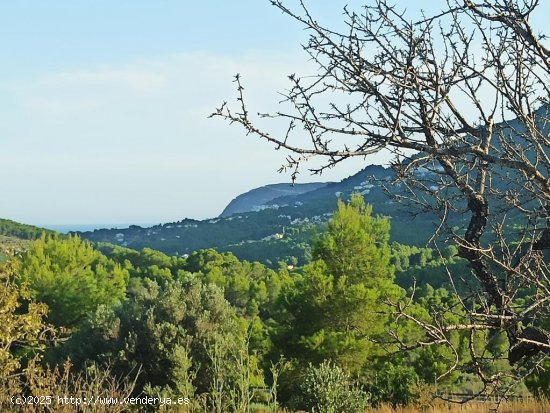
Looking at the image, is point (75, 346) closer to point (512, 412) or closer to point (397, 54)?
point (512, 412)

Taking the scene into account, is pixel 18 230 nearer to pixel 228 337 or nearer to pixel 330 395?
pixel 228 337

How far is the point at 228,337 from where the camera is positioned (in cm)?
1296

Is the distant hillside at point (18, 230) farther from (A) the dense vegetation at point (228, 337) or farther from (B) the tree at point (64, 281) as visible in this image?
(A) the dense vegetation at point (228, 337)

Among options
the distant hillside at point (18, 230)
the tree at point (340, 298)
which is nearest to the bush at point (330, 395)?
the tree at point (340, 298)

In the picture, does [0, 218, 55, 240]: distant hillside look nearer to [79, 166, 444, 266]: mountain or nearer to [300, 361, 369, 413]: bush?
[79, 166, 444, 266]: mountain

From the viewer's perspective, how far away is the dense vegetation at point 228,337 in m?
8.49

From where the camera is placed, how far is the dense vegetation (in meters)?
8.49

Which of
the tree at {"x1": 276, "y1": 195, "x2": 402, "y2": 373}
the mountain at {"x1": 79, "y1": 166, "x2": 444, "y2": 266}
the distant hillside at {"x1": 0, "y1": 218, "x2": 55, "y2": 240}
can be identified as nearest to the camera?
the tree at {"x1": 276, "y1": 195, "x2": 402, "y2": 373}

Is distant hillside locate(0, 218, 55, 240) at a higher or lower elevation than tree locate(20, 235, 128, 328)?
higher

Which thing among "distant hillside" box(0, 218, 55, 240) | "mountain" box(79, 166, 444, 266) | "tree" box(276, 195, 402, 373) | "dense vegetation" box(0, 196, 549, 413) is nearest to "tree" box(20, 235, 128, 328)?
"dense vegetation" box(0, 196, 549, 413)

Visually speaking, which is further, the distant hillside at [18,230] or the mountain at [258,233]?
the mountain at [258,233]

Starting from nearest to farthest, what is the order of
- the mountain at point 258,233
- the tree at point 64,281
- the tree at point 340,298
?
the tree at point 340,298
the tree at point 64,281
the mountain at point 258,233

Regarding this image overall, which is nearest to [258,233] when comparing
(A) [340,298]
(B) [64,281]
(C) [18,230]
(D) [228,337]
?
(C) [18,230]

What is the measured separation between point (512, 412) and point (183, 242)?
118 meters
